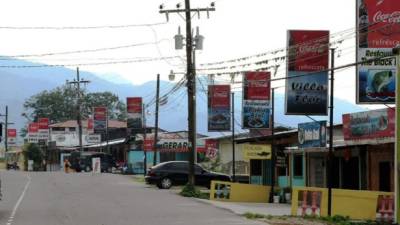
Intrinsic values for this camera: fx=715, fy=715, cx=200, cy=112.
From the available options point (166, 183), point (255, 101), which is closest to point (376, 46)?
point (255, 101)

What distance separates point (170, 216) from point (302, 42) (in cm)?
801

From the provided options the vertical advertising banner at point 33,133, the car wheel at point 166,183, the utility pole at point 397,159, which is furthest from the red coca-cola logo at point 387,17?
the vertical advertising banner at point 33,133

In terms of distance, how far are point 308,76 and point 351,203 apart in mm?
5126

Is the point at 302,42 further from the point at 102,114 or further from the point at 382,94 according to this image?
the point at 102,114

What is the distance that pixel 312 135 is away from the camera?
95.5 feet

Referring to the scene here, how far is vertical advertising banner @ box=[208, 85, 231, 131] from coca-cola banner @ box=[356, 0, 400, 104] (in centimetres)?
1757

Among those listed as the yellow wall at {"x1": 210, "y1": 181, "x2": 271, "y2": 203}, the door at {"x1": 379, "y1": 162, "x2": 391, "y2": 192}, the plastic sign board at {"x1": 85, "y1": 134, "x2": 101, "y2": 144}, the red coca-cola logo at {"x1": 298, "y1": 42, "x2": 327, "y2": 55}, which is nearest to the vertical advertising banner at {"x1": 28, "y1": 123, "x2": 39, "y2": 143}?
the plastic sign board at {"x1": 85, "y1": 134, "x2": 101, "y2": 144}

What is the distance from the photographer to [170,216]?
2100 centimetres

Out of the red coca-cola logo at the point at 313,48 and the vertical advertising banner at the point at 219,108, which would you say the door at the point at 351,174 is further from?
the vertical advertising banner at the point at 219,108

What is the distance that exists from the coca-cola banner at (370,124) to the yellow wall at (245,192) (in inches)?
263

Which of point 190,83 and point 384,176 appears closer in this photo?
point 384,176

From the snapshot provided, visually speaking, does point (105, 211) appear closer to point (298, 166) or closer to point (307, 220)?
point (307, 220)

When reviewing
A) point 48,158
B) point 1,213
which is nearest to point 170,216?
point 1,213

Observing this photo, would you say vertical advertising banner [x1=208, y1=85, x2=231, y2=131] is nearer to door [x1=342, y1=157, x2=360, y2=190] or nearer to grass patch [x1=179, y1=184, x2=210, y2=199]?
grass patch [x1=179, y1=184, x2=210, y2=199]
